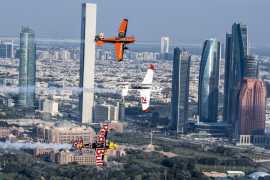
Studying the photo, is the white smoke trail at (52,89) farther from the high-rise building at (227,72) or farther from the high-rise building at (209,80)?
the high-rise building at (227,72)

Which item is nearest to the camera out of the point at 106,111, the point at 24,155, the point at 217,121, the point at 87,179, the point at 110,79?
the point at 87,179

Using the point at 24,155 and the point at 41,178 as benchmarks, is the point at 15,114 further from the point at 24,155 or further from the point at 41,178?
the point at 41,178

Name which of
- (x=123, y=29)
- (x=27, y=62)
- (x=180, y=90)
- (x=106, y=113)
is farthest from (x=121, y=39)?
(x=27, y=62)

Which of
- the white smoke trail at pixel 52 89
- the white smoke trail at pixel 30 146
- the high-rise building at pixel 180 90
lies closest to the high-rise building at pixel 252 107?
the high-rise building at pixel 180 90

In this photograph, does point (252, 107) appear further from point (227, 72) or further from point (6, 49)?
point (6, 49)

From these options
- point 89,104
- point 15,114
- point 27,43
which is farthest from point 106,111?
point 27,43

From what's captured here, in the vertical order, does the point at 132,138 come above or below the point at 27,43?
below

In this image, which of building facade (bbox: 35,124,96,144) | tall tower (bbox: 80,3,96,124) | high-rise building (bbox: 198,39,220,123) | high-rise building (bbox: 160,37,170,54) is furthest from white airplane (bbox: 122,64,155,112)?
high-rise building (bbox: 160,37,170,54)
